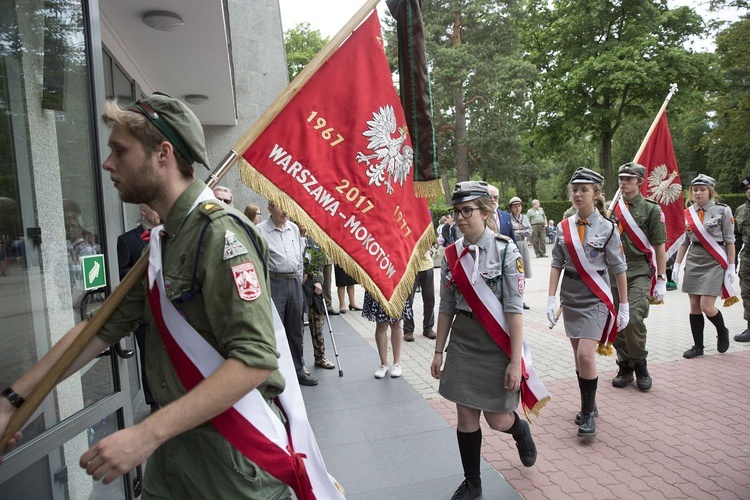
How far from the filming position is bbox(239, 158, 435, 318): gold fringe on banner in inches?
111

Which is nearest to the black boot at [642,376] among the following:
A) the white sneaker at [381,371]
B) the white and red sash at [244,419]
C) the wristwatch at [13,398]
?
the white sneaker at [381,371]

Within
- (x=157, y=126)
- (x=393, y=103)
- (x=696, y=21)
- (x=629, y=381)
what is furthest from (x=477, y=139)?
(x=157, y=126)

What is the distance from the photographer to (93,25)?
283 centimetres

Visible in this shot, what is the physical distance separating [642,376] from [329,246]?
4086 mm

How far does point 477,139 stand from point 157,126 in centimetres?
2986

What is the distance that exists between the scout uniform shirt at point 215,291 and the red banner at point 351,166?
46.4 inches

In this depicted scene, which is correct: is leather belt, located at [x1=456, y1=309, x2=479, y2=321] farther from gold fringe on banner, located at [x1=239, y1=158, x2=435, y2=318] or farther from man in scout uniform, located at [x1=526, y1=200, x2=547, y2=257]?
man in scout uniform, located at [x1=526, y1=200, x2=547, y2=257]

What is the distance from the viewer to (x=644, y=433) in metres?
4.46

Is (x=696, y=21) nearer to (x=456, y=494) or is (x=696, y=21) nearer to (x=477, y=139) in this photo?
(x=477, y=139)

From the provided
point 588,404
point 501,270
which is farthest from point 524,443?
point 501,270

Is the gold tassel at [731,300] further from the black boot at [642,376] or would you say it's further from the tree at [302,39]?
the tree at [302,39]

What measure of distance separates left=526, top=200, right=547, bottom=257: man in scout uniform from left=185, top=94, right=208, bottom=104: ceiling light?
1414cm

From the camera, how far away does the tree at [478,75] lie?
90.7 feet

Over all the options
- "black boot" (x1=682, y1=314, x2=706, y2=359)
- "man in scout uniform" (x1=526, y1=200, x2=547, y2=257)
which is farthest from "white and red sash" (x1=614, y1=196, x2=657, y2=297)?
"man in scout uniform" (x1=526, y1=200, x2=547, y2=257)
